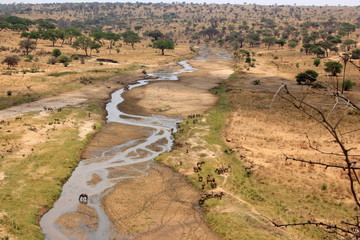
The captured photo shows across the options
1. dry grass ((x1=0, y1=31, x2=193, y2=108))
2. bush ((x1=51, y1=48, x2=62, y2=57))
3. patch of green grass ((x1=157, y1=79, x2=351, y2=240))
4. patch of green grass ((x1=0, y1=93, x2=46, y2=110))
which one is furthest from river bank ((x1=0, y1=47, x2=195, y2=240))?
bush ((x1=51, y1=48, x2=62, y2=57))

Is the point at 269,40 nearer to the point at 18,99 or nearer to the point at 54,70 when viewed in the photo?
the point at 54,70

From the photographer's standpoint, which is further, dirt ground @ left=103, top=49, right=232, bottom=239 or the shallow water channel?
the shallow water channel

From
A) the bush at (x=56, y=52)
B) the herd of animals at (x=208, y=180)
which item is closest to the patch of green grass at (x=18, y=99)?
the herd of animals at (x=208, y=180)

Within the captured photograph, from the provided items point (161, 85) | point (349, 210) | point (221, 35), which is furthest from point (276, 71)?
point (221, 35)

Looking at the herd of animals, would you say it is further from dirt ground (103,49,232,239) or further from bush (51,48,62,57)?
bush (51,48,62,57)

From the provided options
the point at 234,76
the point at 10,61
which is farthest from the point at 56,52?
the point at 234,76

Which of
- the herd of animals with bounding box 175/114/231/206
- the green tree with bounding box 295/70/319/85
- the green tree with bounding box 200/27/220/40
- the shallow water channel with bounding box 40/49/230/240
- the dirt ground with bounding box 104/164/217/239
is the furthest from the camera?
the green tree with bounding box 200/27/220/40

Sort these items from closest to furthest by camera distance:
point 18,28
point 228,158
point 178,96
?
1. point 228,158
2. point 178,96
3. point 18,28

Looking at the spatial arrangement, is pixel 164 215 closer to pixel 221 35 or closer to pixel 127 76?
pixel 127 76
